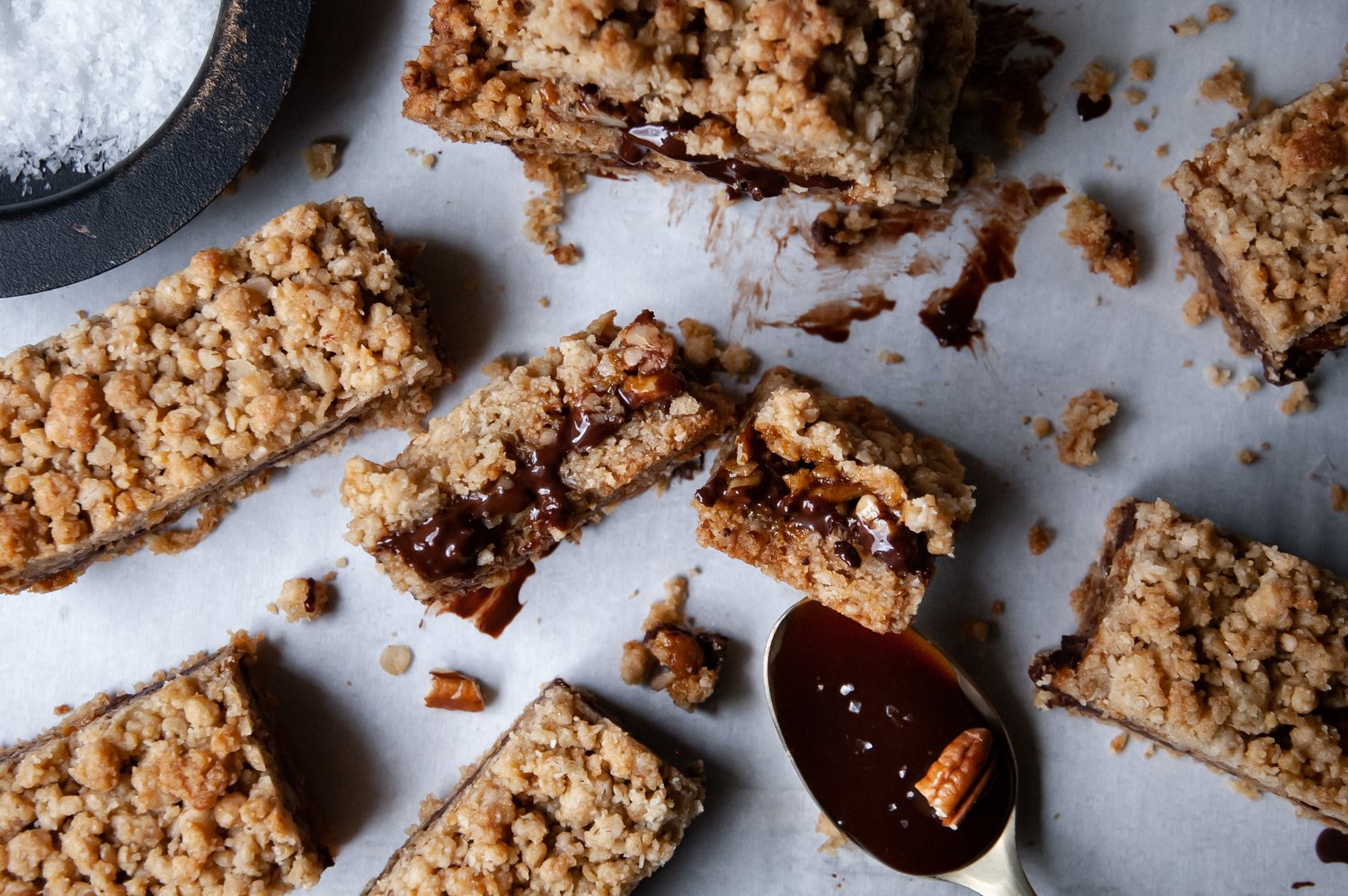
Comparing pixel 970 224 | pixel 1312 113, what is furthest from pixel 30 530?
pixel 1312 113

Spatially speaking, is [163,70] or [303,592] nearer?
[163,70]

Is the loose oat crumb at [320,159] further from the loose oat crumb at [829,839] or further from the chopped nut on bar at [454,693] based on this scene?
the loose oat crumb at [829,839]

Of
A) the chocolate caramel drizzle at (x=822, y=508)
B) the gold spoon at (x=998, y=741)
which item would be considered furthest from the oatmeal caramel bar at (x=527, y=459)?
the gold spoon at (x=998, y=741)

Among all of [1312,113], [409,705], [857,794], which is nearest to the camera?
[1312,113]

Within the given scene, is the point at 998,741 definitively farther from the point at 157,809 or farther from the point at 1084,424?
the point at 157,809

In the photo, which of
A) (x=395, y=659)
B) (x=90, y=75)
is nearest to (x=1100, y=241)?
(x=395, y=659)

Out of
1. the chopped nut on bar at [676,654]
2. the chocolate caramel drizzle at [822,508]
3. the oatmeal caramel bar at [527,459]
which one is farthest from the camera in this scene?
the chopped nut on bar at [676,654]

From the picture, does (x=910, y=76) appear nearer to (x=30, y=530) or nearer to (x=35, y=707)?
(x=30, y=530)
